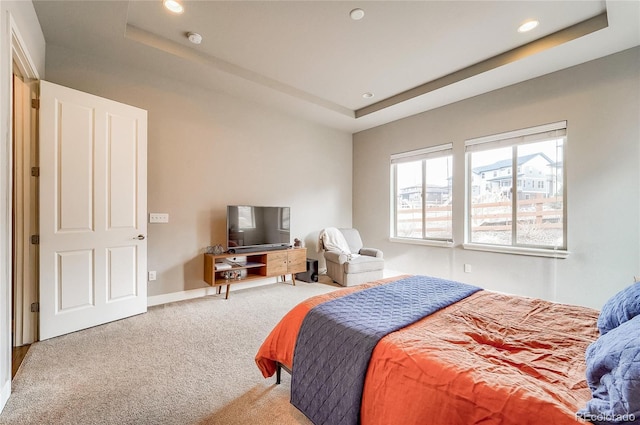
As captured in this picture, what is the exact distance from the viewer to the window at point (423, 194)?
4395mm

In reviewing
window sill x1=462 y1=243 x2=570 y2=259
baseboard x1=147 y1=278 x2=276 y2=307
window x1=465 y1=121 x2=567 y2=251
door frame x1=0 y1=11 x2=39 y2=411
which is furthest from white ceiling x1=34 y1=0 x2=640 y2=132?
baseboard x1=147 y1=278 x2=276 y2=307

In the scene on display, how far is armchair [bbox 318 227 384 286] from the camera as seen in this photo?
4281mm

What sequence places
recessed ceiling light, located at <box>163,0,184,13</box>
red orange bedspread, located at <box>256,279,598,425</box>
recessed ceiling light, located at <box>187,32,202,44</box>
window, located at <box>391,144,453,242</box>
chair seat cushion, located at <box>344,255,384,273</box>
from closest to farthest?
Answer: red orange bedspread, located at <box>256,279,598,425</box> < recessed ceiling light, located at <box>163,0,184,13</box> < recessed ceiling light, located at <box>187,32,202,44</box> < chair seat cushion, located at <box>344,255,384,273</box> < window, located at <box>391,144,453,242</box>

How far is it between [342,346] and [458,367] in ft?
1.70

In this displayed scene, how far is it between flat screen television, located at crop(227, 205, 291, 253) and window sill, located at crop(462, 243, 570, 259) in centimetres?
278

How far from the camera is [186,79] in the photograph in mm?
3508

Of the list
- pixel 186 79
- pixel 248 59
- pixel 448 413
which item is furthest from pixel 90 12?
pixel 448 413

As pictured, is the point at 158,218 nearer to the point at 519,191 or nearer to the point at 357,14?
the point at 357,14

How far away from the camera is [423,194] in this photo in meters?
4.75

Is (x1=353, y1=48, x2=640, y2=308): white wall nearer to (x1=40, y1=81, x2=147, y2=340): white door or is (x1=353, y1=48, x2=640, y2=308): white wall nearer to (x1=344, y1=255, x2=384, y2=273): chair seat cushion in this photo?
(x1=344, y1=255, x2=384, y2=273): chair seat cushion

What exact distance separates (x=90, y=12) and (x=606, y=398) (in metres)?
3.94

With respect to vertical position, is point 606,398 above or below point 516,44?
below

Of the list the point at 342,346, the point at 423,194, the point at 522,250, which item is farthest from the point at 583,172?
the point at 342,346

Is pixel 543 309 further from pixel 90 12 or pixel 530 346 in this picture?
pixel 90 12
